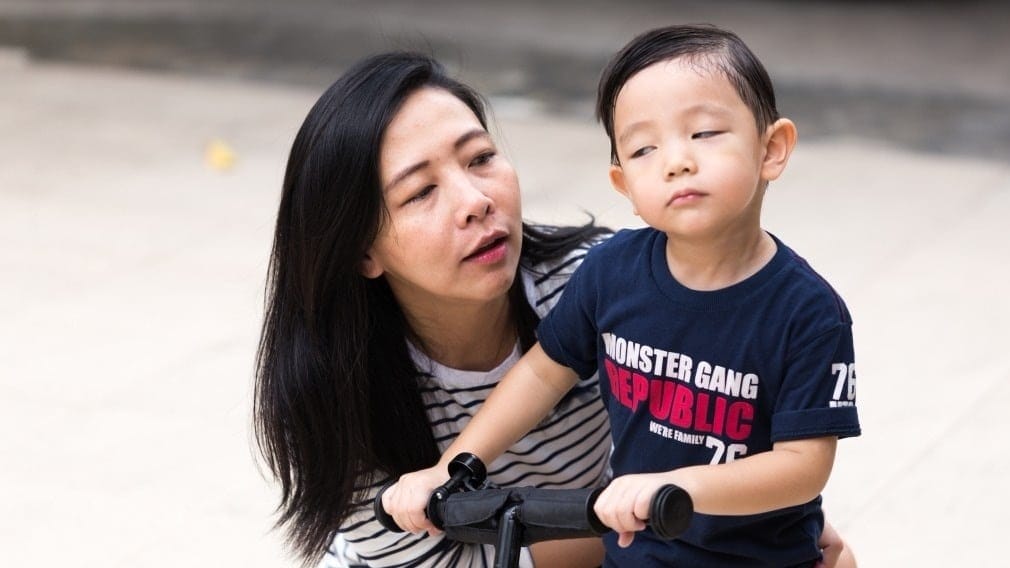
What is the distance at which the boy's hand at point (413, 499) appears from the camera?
6.18 feet

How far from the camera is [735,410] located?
1861 mm

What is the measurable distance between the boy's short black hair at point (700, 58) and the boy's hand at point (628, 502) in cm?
45

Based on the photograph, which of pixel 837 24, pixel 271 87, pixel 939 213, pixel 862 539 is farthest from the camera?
pixel 837 24

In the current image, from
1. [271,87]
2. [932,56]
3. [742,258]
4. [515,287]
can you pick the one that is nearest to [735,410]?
[742,258]

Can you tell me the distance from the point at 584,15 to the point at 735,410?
6.25m

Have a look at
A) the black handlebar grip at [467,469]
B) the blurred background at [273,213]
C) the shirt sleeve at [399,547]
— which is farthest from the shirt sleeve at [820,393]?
the blurred background at [273,213]

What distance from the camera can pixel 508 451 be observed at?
242 centimetres

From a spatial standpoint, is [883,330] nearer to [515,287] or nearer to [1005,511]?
[1005,511]

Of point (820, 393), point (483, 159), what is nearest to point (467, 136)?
point (483, 159)

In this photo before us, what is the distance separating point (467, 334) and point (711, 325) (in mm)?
587

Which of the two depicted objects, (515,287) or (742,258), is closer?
(742,258)

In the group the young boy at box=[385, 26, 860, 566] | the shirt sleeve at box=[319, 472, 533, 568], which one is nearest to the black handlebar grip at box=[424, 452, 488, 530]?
the young boy at box=[385, 26, 860, 566]

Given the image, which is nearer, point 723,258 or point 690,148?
point 690,148

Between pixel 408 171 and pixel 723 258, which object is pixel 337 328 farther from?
pixel 723 258
